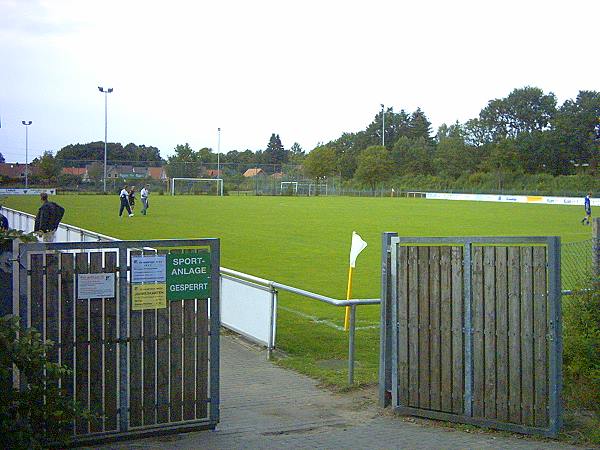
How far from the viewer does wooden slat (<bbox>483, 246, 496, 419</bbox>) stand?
7.07m

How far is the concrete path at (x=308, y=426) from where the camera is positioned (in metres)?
6.77

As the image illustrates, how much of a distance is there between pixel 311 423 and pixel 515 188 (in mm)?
92284

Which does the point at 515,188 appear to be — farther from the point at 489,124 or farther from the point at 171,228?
the point at 171,228

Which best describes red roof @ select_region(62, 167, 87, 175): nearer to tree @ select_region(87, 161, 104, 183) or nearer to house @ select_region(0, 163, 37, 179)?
tree @ select_region(87, 161, 104, 183)

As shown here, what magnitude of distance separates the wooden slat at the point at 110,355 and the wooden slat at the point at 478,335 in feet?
10.2

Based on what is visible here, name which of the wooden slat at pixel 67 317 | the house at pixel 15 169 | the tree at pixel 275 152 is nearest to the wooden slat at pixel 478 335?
the wooden slat at pixel 67 317

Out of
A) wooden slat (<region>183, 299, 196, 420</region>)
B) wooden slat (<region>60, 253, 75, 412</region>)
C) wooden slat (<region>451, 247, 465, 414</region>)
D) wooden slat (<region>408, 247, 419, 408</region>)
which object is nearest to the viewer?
wooden slat (<region>60, 253, 75, 412</region>)

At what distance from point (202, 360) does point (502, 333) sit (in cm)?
263

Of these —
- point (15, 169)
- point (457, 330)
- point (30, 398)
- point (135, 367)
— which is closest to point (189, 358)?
point (135, 367)

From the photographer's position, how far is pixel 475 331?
23.6 ft

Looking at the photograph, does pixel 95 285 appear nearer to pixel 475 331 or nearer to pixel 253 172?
pixel 475 331

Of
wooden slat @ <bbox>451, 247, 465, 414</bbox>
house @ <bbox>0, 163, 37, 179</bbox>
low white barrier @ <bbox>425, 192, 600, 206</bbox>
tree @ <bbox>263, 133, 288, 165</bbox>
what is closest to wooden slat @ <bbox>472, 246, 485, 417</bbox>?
wooden slat @ <bbox>451, 247, 465, 414</bbox>

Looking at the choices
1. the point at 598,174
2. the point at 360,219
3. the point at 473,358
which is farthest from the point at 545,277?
the point at 598,174

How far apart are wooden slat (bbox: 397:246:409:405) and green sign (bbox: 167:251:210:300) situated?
71.4 inches
